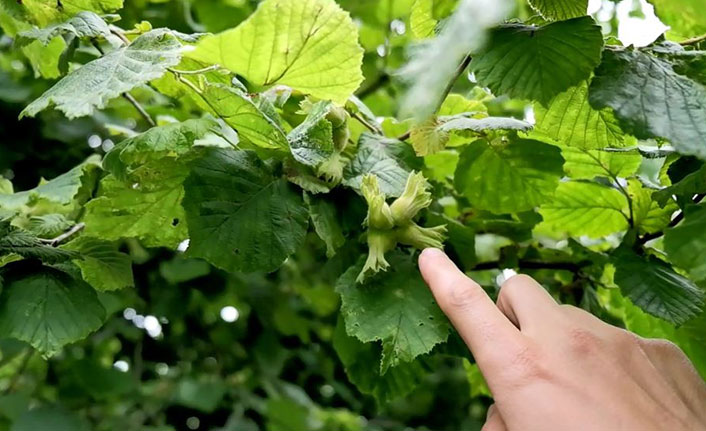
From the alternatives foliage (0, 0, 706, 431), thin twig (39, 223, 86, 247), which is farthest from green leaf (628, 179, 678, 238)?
thin twig (39, 223, 86, 247)

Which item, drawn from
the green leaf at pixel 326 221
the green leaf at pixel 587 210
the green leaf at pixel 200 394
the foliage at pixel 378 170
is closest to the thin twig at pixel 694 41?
the foliage at pixel 378 170

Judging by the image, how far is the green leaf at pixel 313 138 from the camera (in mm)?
641

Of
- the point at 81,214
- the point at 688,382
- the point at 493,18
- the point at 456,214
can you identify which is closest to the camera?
the point at 493,18

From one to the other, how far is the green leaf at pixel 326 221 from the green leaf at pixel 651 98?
26 centimetres

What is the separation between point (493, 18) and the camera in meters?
0.29

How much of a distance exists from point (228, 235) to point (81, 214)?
0.28 m

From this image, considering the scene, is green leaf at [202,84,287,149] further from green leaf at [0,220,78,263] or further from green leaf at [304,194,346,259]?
green leaf at [0,220,78,263]

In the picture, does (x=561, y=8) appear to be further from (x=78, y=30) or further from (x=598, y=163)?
(x=78, y=30)

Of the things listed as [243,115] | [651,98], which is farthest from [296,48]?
[651,98]

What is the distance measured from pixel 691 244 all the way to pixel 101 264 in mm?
558

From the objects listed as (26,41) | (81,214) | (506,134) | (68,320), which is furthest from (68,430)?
(506,134)

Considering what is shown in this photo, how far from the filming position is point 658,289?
0.72 metres

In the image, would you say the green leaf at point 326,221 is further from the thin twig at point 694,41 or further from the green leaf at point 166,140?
the thin twig at point 694,41

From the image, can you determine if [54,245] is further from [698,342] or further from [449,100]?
Result: [698,342]
